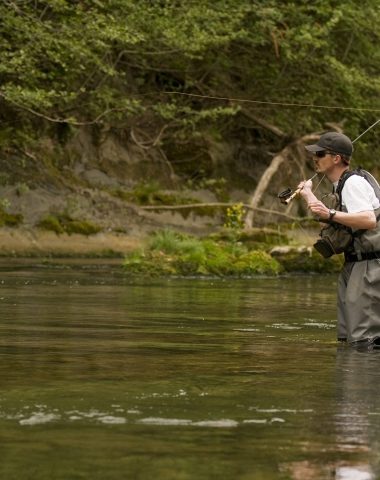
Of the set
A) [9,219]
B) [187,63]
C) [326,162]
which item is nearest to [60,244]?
[9,219]

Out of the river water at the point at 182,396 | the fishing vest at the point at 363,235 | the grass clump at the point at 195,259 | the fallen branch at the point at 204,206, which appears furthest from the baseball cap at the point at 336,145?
the fallen branch at the point at 204,206

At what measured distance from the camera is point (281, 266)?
87.0ft

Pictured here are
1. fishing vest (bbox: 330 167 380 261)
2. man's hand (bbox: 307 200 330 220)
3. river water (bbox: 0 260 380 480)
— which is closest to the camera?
river water (bbox: 0 260 380 480)

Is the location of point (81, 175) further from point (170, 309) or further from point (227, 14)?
point (170, 309)

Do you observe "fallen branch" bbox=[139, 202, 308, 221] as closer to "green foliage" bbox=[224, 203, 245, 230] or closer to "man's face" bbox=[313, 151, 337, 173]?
"green foliage" bbox=[224, 203, 245, 230]

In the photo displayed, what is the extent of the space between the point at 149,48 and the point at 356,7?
4879mm

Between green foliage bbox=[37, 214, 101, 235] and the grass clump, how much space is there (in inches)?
138

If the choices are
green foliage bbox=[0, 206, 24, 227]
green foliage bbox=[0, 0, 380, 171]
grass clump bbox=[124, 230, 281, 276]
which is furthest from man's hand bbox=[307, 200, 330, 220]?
green foliage bbox=[0, 206, 24, 227]

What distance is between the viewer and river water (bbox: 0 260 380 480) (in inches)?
242

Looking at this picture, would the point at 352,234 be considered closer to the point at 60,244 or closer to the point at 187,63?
the point at 60,244

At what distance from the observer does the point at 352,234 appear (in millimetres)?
11297

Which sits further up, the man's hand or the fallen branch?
the man's hand

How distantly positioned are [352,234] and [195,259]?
1348cm

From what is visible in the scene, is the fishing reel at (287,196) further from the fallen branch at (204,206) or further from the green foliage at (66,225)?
the fallen branch at (204,206)
